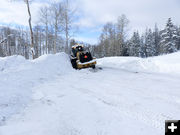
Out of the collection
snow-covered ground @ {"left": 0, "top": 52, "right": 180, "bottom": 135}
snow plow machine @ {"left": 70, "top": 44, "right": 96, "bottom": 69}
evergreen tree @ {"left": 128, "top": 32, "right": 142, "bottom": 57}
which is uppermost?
evergreen tree @ {"left": 128, "top": 32, "right": 142, "bottom": 57}

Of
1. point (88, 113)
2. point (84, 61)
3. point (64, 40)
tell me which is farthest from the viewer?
point (64, 40)

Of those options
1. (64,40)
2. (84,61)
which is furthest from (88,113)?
(64,40)

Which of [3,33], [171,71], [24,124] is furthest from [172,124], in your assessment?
[3,33]

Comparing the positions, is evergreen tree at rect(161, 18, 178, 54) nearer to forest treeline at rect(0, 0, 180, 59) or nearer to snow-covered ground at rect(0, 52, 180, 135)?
forest treeline at rect(0, 0, 180, 59)

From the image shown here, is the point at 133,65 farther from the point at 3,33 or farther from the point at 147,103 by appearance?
the point at 3,33

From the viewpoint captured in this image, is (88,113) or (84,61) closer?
(88,113)

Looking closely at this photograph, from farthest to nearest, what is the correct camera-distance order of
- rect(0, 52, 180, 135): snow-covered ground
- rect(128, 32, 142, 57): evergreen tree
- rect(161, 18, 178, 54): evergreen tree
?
rect(128, 32, 142, 57): evergreen tree → rect(161, 18, 178, 54): evergreen tree → rect(0, 52, 180, 135): snow-covered ground

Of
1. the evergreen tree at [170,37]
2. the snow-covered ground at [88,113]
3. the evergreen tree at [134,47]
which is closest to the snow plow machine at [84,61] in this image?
the snow-covered ground at [88,113]

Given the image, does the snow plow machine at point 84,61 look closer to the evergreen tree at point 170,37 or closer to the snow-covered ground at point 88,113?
the snow-covered ground at point 88,113

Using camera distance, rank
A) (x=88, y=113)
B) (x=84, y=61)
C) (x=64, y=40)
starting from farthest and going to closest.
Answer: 1. (x=64, y=40)
2. (x=84, y=61)
3. (x=88, y=113)

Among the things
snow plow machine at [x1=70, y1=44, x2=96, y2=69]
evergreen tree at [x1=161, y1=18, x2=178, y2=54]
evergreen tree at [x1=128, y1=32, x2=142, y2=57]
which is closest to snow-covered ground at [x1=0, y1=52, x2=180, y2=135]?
snow plow machine at [x1=70, y1=44, x2=96, y2=69]

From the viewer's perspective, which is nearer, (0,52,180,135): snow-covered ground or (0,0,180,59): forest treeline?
(0,52,180,135): snow-covered ground

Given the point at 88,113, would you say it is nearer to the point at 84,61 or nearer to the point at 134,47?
the point at 84,61

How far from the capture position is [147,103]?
3217mm
